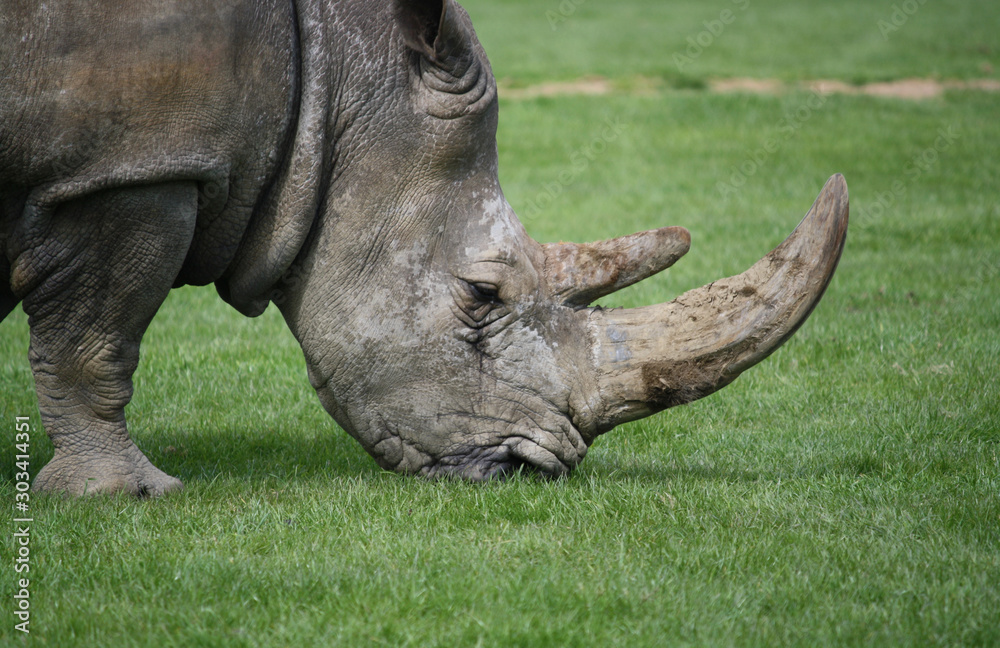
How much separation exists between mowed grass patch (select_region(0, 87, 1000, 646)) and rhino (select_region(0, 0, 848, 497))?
310mm

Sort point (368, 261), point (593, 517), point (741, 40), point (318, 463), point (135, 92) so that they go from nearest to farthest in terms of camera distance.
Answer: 1. point (135, 92)
2. point (593, 517)
3. point (368, 261)
4. point (318, 463)
5. point (741, 40)

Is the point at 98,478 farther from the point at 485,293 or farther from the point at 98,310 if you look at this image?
the point at 485,293

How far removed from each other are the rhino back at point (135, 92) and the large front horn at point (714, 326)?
161 cm

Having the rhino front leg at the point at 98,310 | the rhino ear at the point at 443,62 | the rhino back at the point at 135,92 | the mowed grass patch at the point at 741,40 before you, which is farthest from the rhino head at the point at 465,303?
the mowed grass patch at the point at 741,40

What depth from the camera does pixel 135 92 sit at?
3.87 metres

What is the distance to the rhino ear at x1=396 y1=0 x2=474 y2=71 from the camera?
4148 mm

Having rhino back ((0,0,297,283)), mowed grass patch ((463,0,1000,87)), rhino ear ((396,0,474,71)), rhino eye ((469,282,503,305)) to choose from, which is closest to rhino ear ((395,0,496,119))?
rhino ear ((396,0,474,71))

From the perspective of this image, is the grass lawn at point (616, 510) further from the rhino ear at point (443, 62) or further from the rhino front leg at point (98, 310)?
the rhino ear at point (443, 62)

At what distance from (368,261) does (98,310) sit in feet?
3.52

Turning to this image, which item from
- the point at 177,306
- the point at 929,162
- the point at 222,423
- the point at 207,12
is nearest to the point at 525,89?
the point at 929,162

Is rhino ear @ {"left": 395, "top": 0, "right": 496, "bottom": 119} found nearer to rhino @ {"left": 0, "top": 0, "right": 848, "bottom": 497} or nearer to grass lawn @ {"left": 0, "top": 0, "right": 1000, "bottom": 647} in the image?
rhino @ {"left": 0, "top": 0, "right": 848, "bottom": 497}

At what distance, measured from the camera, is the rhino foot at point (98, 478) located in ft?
14.3

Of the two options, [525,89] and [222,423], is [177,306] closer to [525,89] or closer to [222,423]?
[222,423]

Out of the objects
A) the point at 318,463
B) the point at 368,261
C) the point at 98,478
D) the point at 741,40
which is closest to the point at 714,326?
the point at 368,261
